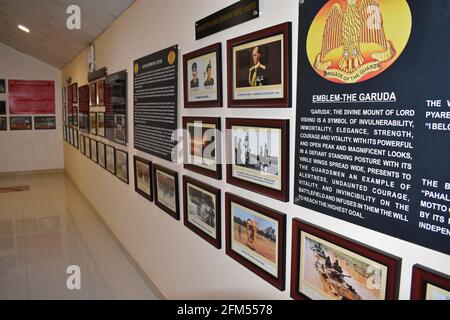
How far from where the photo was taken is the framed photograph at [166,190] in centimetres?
248

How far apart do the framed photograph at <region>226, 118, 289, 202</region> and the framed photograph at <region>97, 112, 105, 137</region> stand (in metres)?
3.00

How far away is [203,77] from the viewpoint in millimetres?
2008

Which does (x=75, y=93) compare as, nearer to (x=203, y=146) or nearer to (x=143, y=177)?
(x=143, y=177)

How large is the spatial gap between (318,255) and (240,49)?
98 centimetres

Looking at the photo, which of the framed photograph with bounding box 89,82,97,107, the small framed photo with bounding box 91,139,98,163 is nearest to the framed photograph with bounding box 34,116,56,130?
the small framed photo with bounding box 91,139,98,163

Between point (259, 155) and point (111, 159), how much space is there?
2.99 m

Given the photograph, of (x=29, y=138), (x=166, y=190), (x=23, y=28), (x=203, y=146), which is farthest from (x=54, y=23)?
(x=29, y=138)

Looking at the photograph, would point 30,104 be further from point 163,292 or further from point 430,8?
point 430,8

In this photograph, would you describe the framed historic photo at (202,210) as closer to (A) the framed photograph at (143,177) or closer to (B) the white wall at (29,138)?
(A) the framed photograph at (143,177)

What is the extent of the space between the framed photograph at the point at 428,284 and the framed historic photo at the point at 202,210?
44.1 inches

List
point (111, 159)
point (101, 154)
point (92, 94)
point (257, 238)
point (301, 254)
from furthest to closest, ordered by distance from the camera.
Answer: point (92, 94) < point (101, 154) < point (111, 159) < point (257, 238) < point (301, 254)

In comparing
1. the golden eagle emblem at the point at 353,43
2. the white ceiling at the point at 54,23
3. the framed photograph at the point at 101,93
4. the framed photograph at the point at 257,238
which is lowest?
the framed photograph at the point at 257,238

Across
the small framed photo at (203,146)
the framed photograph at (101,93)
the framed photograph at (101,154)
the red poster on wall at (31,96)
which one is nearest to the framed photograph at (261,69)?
the small framed photo at (203,146)

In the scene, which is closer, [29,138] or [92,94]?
[92,94]
